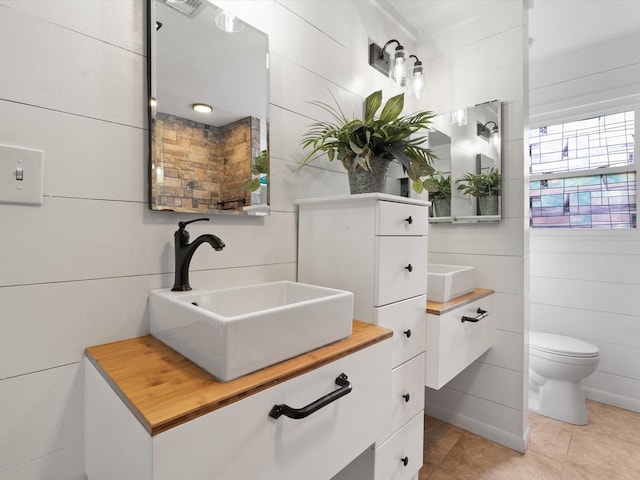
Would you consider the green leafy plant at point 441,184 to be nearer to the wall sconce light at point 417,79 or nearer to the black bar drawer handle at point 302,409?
the wall sconce light at point 417,79

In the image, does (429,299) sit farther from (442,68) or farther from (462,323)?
(442,68)

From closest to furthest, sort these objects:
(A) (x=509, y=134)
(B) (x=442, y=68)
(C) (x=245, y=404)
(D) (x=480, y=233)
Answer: (C) (x=245, y=404) < (A) (x=509, y=134) < (D) (x=480, y=233) < (B) (x=442, y=68)

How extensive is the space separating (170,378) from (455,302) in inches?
51.3

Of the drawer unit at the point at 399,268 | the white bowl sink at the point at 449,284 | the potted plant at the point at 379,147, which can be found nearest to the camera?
the drawer unit at the point at 399,268

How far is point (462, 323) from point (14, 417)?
1621mm

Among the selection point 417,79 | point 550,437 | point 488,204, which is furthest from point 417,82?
point 550,437

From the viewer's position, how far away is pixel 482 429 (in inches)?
75.3

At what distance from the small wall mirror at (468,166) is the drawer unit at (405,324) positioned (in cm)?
83

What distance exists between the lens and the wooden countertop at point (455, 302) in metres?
1.39

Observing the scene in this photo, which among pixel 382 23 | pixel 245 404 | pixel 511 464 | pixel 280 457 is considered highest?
pixel 382 23

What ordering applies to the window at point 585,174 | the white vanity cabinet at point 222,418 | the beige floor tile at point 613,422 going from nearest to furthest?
1. the white vanity cabinet at point 222,418
2. the beige floor tile at point 613,422
3. the window at point 585,174

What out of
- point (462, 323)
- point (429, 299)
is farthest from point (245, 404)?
point (462, 323)

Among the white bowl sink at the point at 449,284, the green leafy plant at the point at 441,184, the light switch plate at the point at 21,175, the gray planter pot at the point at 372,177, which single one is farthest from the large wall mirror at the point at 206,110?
the green leafy plant at the point at 441,184

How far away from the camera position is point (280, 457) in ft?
2.33
